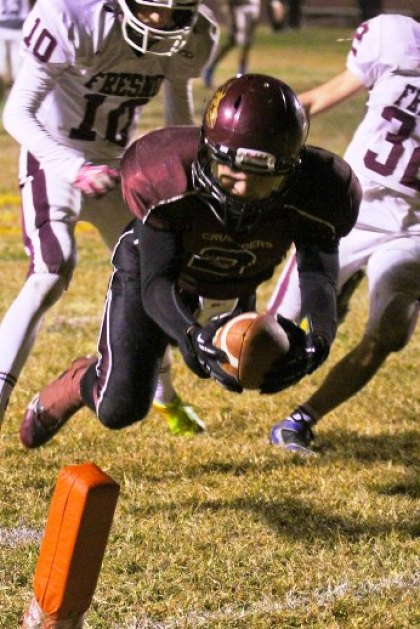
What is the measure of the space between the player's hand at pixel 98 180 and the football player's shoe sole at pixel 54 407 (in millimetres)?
559

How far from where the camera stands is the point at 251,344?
2838 millimetres

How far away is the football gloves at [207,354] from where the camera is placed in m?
2.93

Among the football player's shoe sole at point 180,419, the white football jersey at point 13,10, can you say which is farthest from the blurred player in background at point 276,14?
the football player's shoe sole at point 180,419

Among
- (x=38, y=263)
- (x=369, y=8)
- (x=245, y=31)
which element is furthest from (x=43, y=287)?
(x=369, y=8)

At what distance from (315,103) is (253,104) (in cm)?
127

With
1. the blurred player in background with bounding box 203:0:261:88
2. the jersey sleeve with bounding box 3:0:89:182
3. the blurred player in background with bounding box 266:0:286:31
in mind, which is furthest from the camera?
the blurred player in background with bounding box 266:0:286:31

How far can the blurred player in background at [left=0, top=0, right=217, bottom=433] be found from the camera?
3799 mm

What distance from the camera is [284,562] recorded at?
322cm

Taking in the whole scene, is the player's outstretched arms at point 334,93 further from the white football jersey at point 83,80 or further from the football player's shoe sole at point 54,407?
the football player's shoe sole at point 54,407

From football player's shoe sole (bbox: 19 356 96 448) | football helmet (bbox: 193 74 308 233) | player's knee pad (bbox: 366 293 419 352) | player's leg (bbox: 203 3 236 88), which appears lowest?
player's leg (bbox: 203 3 236 88)

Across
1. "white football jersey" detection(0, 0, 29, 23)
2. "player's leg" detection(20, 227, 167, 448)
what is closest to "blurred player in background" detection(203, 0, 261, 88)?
"white football jersey" detection(0, 0, 29, 23)

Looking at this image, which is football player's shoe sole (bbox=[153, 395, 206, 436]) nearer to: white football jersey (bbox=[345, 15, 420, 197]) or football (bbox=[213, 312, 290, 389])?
white football jersey (bbox=[345, 15, 420, 197])

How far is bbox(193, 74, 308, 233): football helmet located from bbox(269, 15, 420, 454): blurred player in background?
3.55 feet

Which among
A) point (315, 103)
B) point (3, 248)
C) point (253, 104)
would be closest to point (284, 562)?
point (253, 104)
